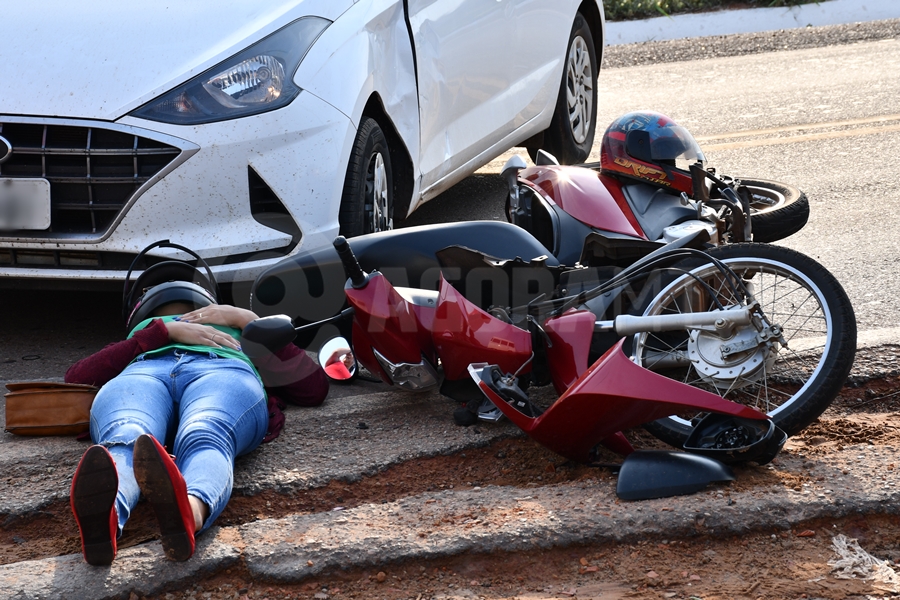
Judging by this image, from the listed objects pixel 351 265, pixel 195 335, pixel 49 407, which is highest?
pixel 351 265

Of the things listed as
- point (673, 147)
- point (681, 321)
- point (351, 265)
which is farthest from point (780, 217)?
point (351, 265)

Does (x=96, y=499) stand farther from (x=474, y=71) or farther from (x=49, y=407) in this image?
(x=474, y=71)

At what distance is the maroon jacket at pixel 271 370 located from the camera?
336cm

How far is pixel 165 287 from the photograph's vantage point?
360cm

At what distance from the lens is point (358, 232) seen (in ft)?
14.0

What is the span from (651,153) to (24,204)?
242 cm

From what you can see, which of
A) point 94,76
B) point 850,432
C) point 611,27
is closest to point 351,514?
point 850,432

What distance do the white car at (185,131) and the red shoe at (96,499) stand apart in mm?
1599

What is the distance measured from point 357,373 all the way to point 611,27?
10.1 m

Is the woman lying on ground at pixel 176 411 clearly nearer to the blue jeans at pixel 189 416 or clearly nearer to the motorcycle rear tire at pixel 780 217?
the blue jeans at pixel 189 416

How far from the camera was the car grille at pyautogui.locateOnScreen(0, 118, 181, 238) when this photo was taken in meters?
3.86

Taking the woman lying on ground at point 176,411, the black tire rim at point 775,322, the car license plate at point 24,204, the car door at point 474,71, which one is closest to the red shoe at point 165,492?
the woman lying on ground at point 176,411

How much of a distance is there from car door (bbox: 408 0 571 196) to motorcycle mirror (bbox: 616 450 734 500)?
2.45 meters

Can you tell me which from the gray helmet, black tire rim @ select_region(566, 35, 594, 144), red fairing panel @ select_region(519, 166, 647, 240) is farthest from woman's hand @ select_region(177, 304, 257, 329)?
black tire rim @ select_region(566, 35, 594, 144)
